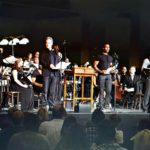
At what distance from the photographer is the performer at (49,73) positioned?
36.6ft

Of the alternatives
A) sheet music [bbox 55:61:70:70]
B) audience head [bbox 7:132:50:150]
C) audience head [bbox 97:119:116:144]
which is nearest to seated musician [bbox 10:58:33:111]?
sheet music [bbox 55:61:70:70]

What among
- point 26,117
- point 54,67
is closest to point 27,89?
point 54,67

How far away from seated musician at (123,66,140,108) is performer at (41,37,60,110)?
2.77 meters

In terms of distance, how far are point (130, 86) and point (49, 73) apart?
3.14 meters

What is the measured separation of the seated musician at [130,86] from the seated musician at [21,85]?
3065 millimetres

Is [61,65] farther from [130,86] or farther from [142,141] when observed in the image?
[142,141]

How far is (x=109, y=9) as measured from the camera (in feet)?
51.6

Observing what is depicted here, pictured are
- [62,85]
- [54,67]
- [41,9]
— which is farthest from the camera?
[41,9]

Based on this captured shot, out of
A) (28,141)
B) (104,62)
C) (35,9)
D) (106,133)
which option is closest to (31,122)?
(28,141)

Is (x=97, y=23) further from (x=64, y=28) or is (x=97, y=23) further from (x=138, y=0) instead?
(x=138, y=0)

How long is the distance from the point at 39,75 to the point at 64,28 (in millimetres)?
4878

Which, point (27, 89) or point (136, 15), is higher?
point (136, 15)

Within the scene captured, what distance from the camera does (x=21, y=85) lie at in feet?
37.3

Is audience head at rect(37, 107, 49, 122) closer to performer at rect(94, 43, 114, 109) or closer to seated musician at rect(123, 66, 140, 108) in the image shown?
performer at rect(94, 43, 114, 109)
